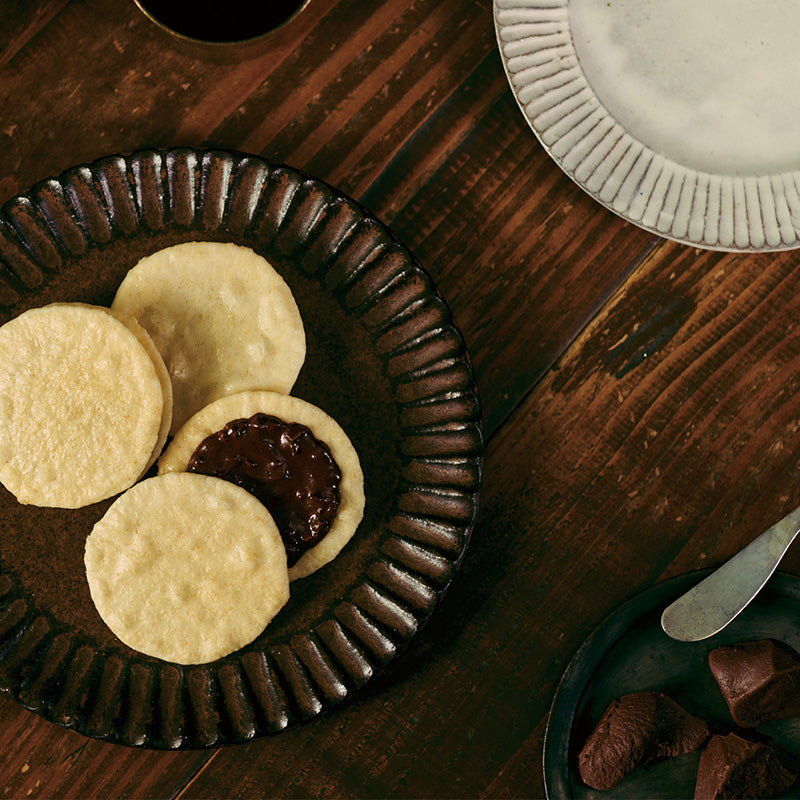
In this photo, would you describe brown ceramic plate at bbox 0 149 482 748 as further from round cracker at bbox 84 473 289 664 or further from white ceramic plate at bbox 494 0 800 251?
white ceramic plate at bbox 494 0 800 251

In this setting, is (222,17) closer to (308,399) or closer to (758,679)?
(308,399)

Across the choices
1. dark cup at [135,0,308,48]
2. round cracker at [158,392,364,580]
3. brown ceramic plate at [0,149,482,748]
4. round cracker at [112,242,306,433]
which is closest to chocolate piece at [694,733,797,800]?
brown ceramic plate at [0,149,482,748]

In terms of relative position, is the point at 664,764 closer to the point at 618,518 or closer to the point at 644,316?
the point at 618,518

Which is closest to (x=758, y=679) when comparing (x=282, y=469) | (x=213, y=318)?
(x=282, y=469)

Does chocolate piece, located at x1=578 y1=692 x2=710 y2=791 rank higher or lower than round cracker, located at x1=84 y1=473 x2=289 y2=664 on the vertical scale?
higher

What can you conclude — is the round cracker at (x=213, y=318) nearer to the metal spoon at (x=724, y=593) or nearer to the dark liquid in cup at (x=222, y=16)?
the dark liquid in cup at (x=222, y=16)

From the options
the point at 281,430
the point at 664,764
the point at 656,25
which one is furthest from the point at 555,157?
the point at 664,764

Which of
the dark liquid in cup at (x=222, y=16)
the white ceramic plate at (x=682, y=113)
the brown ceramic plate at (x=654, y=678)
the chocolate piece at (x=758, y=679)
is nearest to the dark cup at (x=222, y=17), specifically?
the dark liquid in cup at (x=222, y=16)
